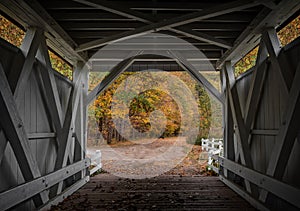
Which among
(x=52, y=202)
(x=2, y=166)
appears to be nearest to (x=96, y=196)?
(x=52, y=202)

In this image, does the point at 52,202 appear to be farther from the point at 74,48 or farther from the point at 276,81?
the point at 276,81

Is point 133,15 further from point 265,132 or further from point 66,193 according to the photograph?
point 66,193

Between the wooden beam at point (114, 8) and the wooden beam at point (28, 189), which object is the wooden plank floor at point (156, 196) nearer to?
the wooden beam at point (28, 189)

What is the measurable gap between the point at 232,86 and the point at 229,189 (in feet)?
6.15

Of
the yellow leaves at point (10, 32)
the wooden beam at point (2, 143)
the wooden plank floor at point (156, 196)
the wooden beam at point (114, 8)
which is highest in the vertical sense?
the yellow leaves at point (10, 32)

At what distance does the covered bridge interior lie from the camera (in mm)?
Result: 2934

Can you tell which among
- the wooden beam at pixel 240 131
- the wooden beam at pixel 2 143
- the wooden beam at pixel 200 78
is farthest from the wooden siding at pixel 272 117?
the wooden beam at pixel 2 143

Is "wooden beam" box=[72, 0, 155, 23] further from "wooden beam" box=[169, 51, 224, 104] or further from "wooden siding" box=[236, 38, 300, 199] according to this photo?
"wooden beam" box=[169, 51, 224, 104]

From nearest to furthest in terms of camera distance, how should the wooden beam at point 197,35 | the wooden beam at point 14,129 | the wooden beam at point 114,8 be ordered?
1. the wooden beam at point 14,129
2. the wooden beam at point 114,8
3. the wooden beam at point 197,35

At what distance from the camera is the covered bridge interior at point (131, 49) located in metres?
2.93

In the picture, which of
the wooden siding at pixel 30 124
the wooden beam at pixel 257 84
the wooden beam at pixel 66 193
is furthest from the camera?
the wooden beam at pixel 257 84

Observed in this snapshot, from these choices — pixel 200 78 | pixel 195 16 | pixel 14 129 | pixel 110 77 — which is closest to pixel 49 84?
pixel 14 129

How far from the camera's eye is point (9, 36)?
6441mm

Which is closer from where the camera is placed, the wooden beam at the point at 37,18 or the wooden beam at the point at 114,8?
the wooden beam at the point at 37,18
